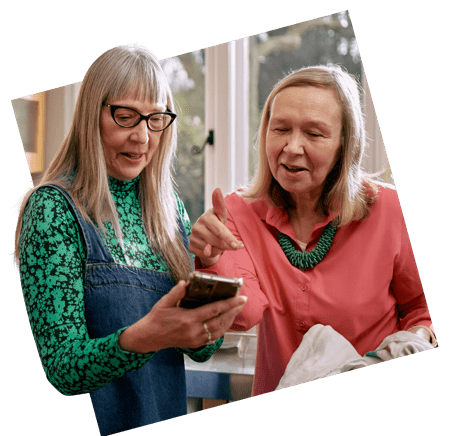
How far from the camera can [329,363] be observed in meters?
1.68

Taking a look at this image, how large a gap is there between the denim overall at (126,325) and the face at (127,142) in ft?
0.61

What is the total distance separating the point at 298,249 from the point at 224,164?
1.15ft

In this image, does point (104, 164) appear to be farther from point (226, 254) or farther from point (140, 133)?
point (226, 254)

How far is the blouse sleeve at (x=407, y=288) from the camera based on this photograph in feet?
5.77

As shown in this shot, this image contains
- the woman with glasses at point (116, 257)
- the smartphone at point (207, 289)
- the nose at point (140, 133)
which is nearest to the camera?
the smartphone at point (207, 289)

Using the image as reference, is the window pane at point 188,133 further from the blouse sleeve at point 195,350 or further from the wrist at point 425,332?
the wrist at point 425,332

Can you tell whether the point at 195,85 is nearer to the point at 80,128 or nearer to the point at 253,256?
the point at 80,128

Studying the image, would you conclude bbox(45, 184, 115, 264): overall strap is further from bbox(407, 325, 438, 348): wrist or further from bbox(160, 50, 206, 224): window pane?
bbox(407, 325, 438, 348): wrist

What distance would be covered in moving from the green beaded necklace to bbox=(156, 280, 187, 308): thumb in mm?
543

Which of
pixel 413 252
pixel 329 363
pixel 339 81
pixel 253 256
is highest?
pixel 339 81

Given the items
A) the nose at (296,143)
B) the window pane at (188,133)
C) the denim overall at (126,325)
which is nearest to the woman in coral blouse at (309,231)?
the nose at (296,143)

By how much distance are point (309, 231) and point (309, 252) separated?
0.07m

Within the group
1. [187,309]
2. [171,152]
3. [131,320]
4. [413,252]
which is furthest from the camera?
[413,252]

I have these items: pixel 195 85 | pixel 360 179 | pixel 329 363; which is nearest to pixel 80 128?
pixel 195 85
